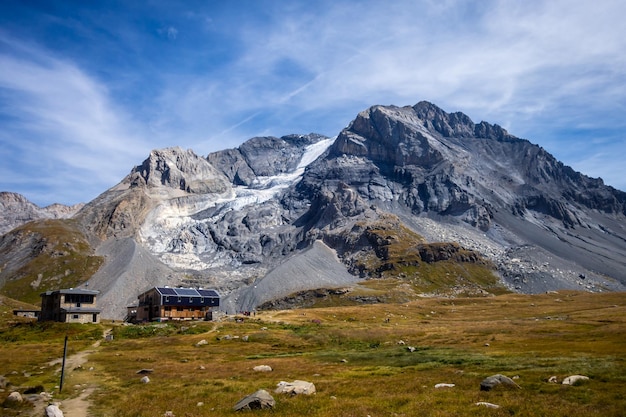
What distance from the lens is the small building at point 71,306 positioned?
378 ft

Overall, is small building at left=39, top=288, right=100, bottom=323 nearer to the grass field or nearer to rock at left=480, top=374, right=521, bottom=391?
the grass field

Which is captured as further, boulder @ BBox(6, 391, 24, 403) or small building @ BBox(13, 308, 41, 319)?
small building @ BBox(13, 308, 41, 319)

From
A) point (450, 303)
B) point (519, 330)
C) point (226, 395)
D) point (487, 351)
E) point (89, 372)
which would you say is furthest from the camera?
point (450, 303)

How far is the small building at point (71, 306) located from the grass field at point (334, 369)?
1603cm

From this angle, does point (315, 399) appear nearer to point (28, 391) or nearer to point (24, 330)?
point (28, 391)

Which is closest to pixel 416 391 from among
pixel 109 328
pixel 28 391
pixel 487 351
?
pixel 487 351

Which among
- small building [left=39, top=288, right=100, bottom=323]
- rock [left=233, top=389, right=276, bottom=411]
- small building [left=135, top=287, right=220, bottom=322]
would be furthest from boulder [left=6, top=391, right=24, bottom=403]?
small building [left=135, top=287, right=220, bottom=322]

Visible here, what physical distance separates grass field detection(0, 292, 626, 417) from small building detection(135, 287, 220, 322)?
28.9 metres

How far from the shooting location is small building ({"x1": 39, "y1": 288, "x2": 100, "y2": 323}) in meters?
115

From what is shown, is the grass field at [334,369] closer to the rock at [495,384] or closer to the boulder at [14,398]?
the rock at [495,384]

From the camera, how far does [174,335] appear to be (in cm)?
9506

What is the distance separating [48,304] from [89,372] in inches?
3370

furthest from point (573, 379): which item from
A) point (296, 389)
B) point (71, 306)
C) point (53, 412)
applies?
point (71, 306)

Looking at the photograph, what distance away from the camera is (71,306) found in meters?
118
